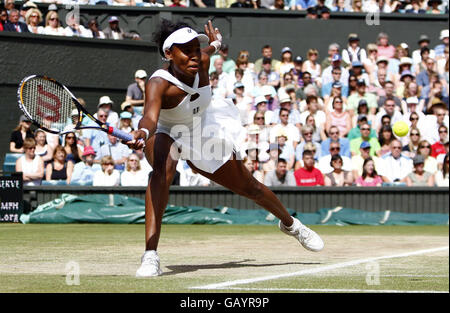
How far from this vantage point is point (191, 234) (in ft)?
36.8

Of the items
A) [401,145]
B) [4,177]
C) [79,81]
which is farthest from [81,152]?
[401,145]

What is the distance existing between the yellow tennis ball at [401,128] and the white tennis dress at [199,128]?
8.60m

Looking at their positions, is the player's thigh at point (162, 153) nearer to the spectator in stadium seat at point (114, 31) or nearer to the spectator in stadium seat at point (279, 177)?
the spectator in stadium seat at point (279, 177)

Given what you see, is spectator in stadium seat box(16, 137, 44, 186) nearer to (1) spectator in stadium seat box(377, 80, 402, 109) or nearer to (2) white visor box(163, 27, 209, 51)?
(1) spectator in stadium seat box(377, 80, 402, 109)

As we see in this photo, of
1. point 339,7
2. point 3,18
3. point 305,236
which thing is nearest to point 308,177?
point 3,18

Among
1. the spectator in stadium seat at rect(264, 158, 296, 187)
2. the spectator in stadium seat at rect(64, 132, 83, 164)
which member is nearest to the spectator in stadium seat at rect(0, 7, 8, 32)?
the spectator in stadium seat at rect(64, 132, 83, 164)

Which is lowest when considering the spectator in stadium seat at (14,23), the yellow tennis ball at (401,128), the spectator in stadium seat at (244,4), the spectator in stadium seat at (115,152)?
the spectator in stadium seat at (115,152)

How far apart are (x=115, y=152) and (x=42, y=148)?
117 centimetres

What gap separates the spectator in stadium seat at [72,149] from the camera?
1412 centimetres

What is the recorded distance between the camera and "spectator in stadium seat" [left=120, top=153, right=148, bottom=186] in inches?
552

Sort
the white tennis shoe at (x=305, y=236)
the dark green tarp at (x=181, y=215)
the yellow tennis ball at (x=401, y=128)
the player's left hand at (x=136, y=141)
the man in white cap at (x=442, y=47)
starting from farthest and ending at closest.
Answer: the man in white cap at (x=442, y=47) < the yellow tennis ball at (x=401, y=128) < the dark green tarp at (x=181, y=215) < the white tennis shoe at (x=305, y=236) < the player's left hand at (x=136, y=141)

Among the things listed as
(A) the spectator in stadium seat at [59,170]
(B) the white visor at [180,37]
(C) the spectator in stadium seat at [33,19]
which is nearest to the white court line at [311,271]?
(B) the white visor at [180,37]

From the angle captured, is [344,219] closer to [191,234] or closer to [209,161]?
[191,234]

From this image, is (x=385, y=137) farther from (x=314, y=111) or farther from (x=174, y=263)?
(x=174, y=263)
